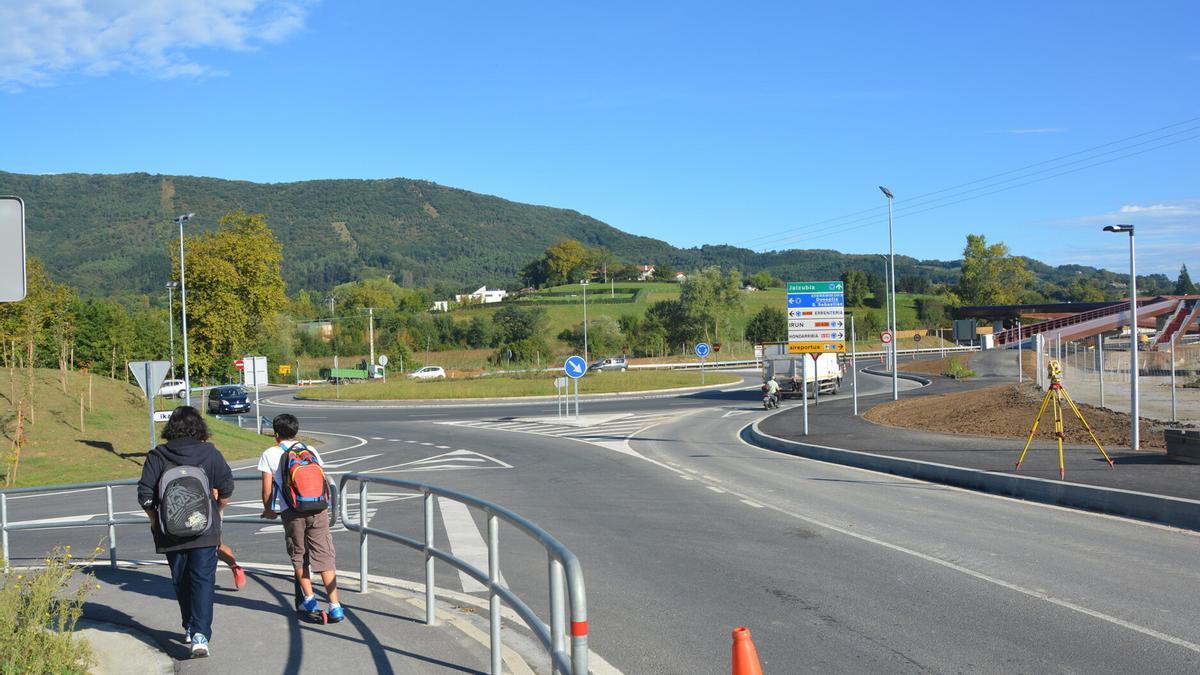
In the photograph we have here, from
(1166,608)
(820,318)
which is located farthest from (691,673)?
(820,318)

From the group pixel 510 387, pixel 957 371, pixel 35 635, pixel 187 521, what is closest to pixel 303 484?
pixel 187 521

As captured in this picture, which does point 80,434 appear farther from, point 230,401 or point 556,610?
point 230,401

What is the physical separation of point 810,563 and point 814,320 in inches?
696

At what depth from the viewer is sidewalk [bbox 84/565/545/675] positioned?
6.23m

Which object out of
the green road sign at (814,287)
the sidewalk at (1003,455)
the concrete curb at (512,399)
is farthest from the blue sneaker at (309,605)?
the concrete curb at (512,399)

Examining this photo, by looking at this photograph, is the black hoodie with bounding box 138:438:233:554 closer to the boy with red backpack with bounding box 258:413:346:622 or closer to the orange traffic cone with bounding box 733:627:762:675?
the boy with red backpack with bounding box 258:413:346:622

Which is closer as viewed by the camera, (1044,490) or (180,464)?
(180,464)

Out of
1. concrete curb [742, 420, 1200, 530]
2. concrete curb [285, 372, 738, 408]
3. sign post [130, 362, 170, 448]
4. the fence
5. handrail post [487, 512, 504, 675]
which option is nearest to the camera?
handrail post [487, 512, 504, 675]

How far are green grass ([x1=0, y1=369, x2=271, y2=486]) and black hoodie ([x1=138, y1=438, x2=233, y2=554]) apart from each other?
16643 millimetres

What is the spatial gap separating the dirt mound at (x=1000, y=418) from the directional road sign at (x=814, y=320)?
3459 mm

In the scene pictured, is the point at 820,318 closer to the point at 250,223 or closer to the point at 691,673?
the point at 691,673

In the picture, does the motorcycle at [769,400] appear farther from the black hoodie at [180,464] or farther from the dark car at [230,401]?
the black hoodie at [180,464]

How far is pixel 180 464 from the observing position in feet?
21.5

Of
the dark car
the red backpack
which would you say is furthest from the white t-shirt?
the dark car
